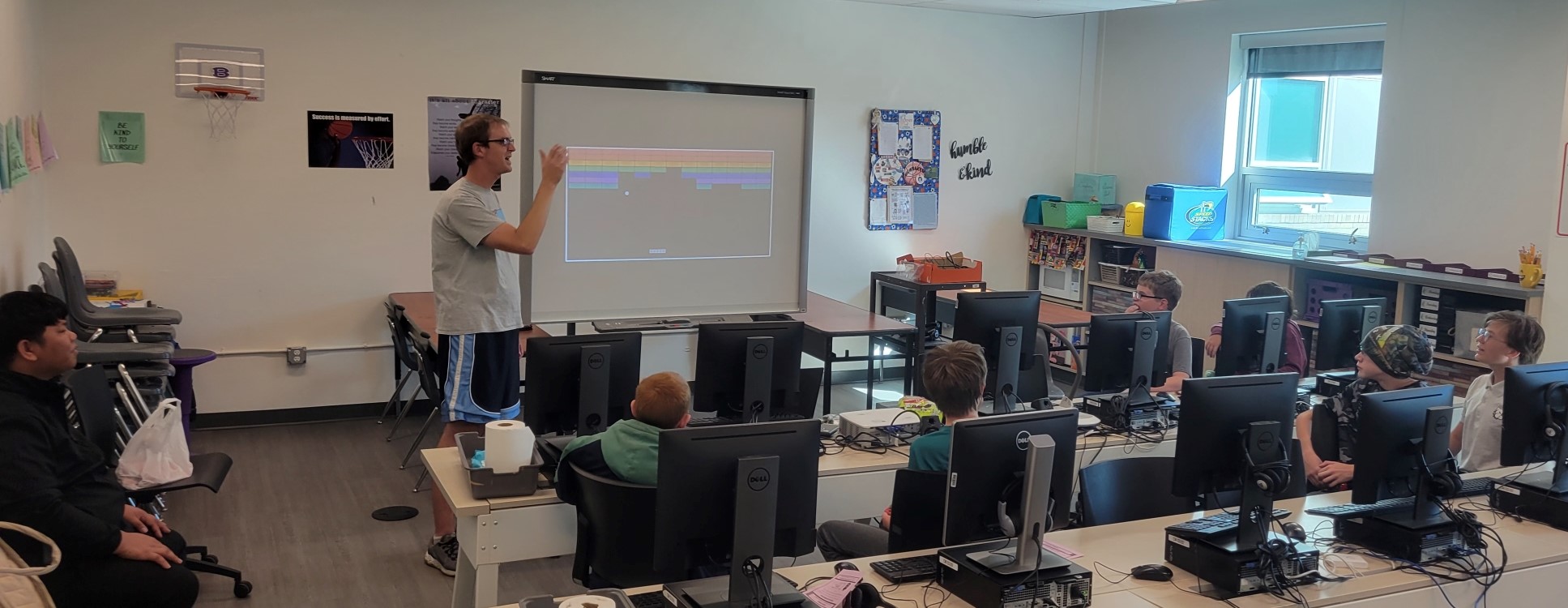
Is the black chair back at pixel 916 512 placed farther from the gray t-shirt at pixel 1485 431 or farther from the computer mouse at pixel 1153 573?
the gray t-shirt at pixel 1485 431

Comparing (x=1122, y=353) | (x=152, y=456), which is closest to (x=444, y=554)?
(x=152, y=456)

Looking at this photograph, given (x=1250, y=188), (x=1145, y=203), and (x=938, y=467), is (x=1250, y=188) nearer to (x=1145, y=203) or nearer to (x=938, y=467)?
(x=1145, y=203)

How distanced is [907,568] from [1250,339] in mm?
2505

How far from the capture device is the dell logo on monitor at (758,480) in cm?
232

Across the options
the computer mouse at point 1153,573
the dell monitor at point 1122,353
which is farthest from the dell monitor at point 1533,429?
the computer mouse at point 1153,573

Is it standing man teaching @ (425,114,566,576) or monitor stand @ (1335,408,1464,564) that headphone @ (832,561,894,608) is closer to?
monitor stand @ (1335,408,1464,564)

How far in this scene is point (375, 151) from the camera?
629cm

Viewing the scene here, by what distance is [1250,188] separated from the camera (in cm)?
739

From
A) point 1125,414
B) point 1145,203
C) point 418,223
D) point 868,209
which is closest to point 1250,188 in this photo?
point 1145,203

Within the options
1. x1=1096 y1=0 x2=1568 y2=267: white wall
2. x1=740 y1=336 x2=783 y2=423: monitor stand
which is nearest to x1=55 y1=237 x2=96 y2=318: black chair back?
x1=740 y1=336 x2=783 y2=423: monitor stand

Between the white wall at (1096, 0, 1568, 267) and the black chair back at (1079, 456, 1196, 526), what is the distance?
9.85 feet

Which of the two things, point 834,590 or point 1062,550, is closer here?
point 834,590

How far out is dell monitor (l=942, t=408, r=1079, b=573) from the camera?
251cm

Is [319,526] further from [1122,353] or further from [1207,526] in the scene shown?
[1207,526]
